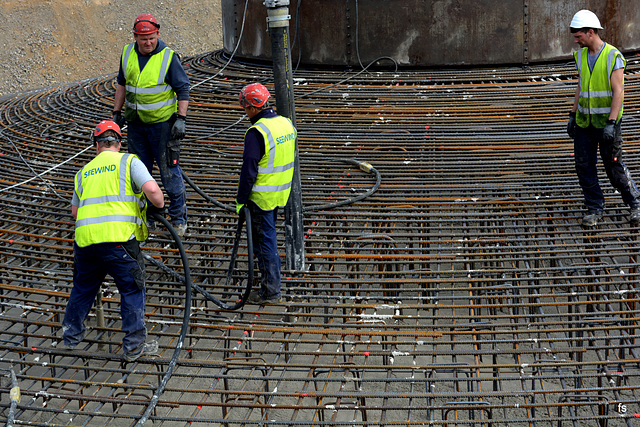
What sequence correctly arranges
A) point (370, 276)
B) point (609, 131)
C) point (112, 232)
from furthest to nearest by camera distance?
point (370, 276), point (609, 131), point (112, 232)

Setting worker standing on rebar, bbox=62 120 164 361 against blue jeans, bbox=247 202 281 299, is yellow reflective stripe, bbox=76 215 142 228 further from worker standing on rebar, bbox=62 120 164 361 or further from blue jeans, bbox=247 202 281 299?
blue jeans, bbox=247 202 281 299

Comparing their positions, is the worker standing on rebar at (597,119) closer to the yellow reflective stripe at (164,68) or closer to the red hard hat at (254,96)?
the red hard hat at (254,96)

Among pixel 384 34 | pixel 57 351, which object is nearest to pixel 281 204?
pixel 57 351

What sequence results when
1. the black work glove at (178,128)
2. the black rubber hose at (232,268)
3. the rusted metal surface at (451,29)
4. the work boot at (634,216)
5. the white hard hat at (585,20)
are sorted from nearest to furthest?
1. the black rubber hose at (232,268)
2. the white hard hat at (585,20)
3. the work boot at (634,216)
4. the black work glove at (178,128)
5. the rusted metal surface at (451,29)

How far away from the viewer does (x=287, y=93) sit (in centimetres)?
575

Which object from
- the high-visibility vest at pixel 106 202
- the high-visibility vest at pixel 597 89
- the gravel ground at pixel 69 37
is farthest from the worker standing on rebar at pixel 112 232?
the gravel ground at pixel 69 37

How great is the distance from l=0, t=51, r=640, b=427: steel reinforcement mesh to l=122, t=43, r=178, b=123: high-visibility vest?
112 centimetres

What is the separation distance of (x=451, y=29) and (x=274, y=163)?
585 centimetres

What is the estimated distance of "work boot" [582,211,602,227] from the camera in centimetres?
645

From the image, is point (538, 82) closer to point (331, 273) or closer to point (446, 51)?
point (446, 51)

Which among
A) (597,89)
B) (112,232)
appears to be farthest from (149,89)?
(597,89)

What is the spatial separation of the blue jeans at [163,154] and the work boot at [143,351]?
6.24 feet

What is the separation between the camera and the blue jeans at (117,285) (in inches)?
191

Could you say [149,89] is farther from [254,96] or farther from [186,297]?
Result: [186,297]
